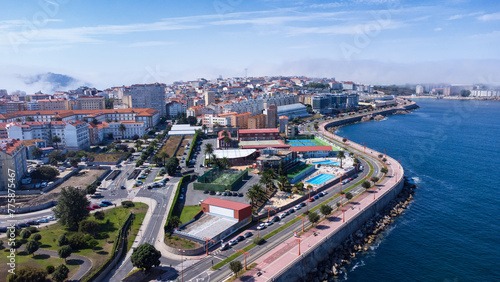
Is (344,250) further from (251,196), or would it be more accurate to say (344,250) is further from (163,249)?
(163,249)

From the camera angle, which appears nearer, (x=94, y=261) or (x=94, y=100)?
(x=94, y=261)

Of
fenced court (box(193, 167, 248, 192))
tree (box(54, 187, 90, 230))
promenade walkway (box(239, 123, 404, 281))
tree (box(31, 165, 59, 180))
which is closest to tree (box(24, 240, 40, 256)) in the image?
tree (box(54, 187, 90, 230))

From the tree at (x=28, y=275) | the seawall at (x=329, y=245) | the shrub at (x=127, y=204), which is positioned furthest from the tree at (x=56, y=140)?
the seawall at (x=329, y=245)

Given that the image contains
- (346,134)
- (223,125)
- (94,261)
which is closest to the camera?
(94,261)

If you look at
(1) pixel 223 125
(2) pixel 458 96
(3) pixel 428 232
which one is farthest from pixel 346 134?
(2) pixel 458 96

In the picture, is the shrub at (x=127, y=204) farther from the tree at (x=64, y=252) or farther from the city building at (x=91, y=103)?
the city building at (x=91, y=103)

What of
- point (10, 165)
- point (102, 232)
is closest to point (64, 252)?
point (102, 232)
